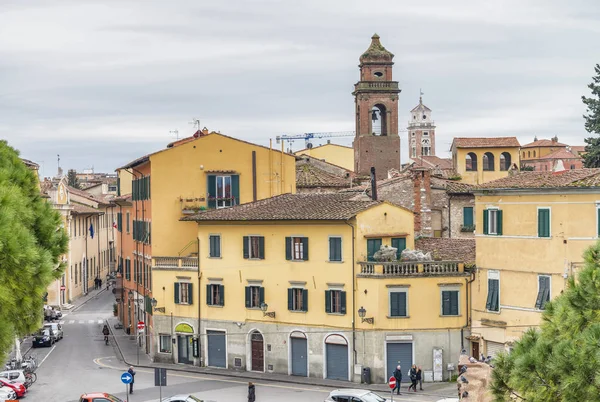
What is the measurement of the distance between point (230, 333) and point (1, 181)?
33.4 m

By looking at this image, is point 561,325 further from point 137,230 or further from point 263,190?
point 137,230

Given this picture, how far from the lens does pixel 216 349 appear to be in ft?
186

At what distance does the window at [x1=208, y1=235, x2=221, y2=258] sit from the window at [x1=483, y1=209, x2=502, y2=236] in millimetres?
14561

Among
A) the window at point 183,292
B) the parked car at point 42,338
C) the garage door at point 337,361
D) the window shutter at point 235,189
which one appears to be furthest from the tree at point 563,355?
the parked car at point 42,338

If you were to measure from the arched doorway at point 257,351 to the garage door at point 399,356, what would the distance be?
296 inches

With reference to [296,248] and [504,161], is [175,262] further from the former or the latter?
[504,161]

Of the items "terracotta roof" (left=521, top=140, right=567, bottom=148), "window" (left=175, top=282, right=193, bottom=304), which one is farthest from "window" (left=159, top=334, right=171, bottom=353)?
"terracotta roof" (left=521, top=140, right=567, bottom=148)

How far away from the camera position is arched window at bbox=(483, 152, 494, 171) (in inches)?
3566

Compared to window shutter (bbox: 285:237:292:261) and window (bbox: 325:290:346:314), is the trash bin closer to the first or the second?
window (bbox: 325:290:346:314)

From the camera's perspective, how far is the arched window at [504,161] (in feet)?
298

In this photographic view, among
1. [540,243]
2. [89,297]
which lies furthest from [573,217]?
[89,297]

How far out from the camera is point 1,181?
23.4 metres

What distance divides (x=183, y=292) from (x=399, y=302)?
44.4ft

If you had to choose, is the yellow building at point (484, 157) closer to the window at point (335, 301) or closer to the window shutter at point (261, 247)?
the window shutter at point (261, 247)
